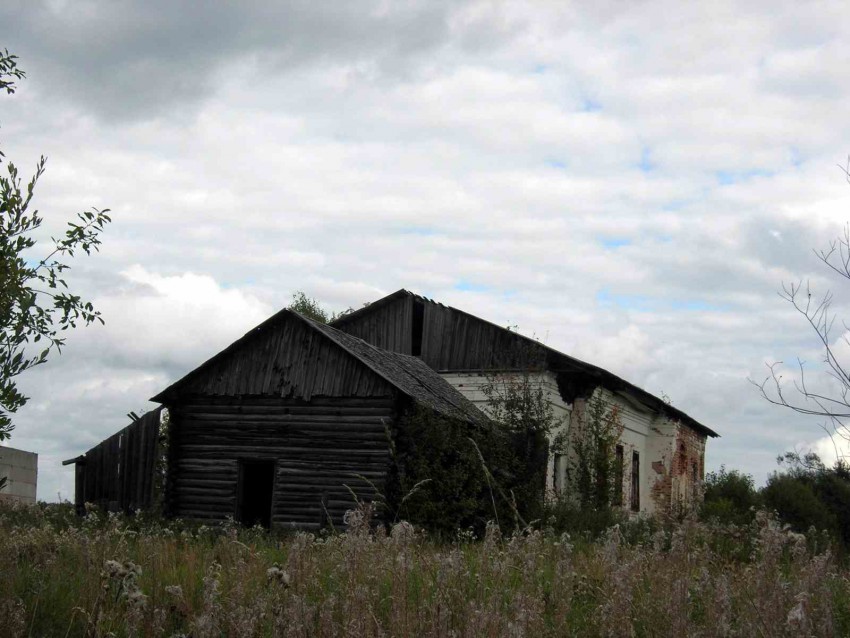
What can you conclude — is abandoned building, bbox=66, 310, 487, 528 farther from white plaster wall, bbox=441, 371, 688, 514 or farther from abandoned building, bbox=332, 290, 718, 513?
abandoned building, bbox=332, 290, 718, 513

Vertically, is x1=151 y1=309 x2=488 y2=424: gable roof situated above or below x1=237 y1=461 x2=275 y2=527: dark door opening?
above

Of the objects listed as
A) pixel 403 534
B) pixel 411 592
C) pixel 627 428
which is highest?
pixel 627 428

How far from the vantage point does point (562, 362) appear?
2550cm

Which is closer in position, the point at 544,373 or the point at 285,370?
the point at 285,370

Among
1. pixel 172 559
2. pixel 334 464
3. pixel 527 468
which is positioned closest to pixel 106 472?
pixel 334 464

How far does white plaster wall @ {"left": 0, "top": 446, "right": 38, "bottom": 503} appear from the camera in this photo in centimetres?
2120

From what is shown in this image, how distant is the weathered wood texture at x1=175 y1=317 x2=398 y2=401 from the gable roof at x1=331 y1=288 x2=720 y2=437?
813cm

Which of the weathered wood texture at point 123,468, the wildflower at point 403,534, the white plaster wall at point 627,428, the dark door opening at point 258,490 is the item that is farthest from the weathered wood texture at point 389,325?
the wildflower at point 403,534

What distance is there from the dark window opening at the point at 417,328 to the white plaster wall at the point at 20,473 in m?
10.6

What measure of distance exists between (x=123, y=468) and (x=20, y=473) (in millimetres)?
3491

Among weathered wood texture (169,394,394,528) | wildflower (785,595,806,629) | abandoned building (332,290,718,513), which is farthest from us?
abandoned building (332,290,718,513)

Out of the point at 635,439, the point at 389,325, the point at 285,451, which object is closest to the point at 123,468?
the point at 285,451

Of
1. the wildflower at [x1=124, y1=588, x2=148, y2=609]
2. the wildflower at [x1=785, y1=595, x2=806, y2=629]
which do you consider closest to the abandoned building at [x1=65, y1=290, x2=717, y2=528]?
the wildflower at [x1=124, y1=588, x2=148, y2=609]

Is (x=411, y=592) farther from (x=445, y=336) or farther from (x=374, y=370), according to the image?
(x=445, y=336)
